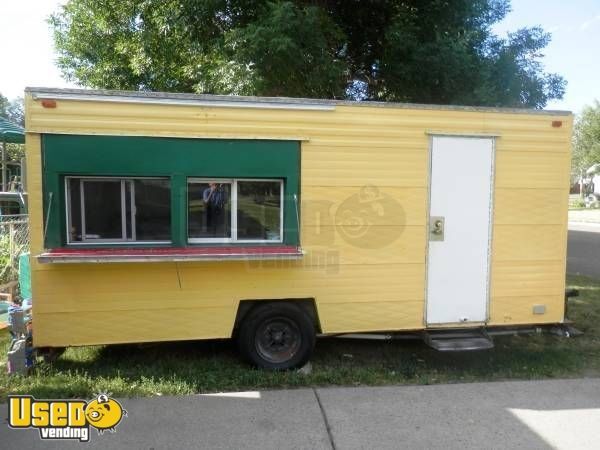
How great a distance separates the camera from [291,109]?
4.83 meters

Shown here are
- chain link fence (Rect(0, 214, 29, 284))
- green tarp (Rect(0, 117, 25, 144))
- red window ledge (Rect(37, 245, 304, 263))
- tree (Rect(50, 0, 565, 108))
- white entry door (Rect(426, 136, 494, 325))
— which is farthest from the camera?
green tarp (Rect(0, 117, 25, 144))

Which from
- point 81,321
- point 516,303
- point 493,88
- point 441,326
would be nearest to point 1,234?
point 81,321

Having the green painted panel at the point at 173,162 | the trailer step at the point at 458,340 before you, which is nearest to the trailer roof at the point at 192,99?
the green painted panel at the point at 173,162

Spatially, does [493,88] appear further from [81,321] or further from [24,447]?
[24,447]

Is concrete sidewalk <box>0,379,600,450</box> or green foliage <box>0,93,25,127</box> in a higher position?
green foliage <box>0,93,25,127</box>

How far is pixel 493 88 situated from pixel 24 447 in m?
8.07

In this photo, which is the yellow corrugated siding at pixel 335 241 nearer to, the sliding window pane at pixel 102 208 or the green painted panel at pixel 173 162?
the green painted panel at pixel 173 162

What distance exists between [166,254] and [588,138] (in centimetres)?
4936

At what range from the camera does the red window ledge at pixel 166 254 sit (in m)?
4.35

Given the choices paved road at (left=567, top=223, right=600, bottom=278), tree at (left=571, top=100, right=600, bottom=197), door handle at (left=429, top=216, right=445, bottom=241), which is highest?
tree at (left=571, top=100, right=600, bottom=197)

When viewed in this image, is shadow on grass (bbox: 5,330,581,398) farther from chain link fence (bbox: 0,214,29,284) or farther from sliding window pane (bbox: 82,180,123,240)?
chain link fence (bbox: 0,214,29,284)

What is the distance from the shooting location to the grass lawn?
448cm

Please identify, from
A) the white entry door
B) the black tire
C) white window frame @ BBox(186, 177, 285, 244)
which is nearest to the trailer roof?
the white entry door

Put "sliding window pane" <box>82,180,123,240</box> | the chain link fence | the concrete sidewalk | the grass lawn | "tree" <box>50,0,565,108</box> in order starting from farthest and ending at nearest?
the chain link fence
"tree" <box>50,0,565,108</box>
"sliding window pane" <box>82,180,123,240</box>
the grass lawn
the concrete sidewalk
